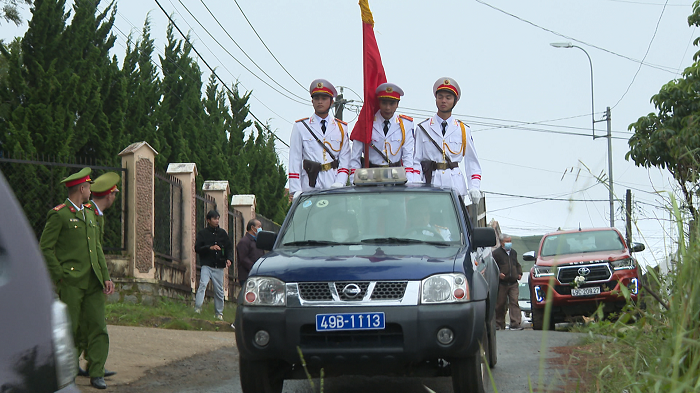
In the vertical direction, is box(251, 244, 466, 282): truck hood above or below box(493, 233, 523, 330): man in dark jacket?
above

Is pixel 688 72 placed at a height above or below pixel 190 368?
above

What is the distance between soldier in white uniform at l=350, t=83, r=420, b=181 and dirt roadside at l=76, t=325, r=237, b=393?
8.73ft

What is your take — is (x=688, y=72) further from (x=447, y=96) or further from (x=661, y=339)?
(x=661, y=339)

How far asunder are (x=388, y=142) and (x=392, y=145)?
0.18ft

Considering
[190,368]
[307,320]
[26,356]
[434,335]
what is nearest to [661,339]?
[434,335]

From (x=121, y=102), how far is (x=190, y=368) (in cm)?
1333

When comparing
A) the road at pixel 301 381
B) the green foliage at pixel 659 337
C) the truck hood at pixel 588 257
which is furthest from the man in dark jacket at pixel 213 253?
the green foliage at pixel 659 337

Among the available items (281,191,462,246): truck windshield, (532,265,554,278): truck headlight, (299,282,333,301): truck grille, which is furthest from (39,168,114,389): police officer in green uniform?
(532,265,554,278): truck headlight

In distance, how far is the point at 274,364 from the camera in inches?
254

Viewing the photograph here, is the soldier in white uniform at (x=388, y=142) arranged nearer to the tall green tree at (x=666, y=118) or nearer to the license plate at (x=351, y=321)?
the license plate at (x=351, y=321)

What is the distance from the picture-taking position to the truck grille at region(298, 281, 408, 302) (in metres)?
5.96

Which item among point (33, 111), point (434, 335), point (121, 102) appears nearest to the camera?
point (434, 335)

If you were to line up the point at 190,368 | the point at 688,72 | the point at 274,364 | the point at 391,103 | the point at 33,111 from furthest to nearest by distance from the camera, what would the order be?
the point at 33,111
the point at 688,72
the point at 391,103
the point at 190,368
the point at 274,364

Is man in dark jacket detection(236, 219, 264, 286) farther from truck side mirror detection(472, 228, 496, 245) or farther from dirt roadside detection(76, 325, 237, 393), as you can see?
truck side mirror detection(472, 228, 496, 245)
